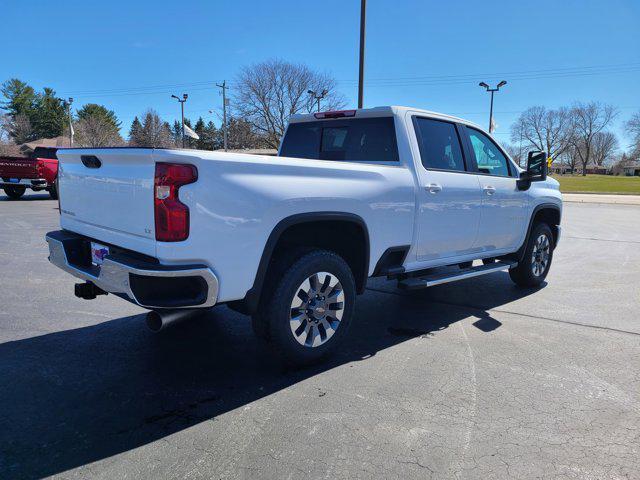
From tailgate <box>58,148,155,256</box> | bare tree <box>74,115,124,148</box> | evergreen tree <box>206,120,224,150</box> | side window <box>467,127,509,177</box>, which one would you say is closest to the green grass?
side window <box>467,127,509,177</box>

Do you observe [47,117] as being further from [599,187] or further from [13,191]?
[599,187]

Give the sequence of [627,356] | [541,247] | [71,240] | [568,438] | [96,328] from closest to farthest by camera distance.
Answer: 1. [568,438]
2. [71,240]
3. [627,356]
4. [96,328]
5. [541,247]

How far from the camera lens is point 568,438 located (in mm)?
2734

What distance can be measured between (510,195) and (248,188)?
3.55m

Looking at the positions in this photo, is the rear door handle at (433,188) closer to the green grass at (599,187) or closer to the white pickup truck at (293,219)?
the white pickup truck at (293,219)

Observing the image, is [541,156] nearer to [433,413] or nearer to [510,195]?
[510,195]

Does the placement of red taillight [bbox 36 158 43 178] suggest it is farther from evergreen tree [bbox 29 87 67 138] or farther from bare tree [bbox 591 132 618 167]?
bare tree [bbox 591 132 618 167]

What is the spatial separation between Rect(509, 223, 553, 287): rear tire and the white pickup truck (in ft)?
2.82

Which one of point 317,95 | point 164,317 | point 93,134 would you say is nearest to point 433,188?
point 164,317

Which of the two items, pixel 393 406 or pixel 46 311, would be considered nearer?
pixel 393 406

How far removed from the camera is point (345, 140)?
475 centimetres

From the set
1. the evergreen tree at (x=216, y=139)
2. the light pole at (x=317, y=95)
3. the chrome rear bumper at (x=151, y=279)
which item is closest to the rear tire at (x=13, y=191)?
the chrome rear bumper at (x=151, y=279)

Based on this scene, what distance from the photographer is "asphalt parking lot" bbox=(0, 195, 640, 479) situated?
2.47 m

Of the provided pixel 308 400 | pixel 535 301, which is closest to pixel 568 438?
pixel 308 400
